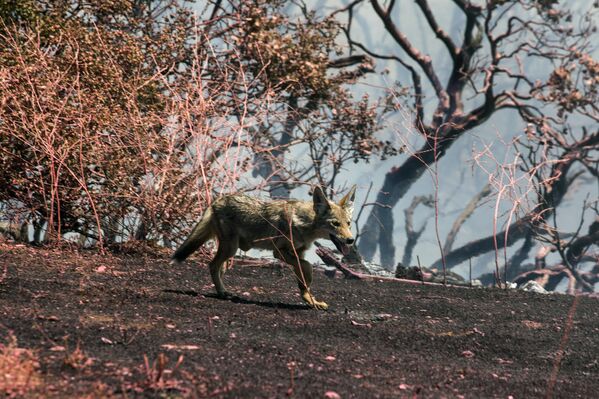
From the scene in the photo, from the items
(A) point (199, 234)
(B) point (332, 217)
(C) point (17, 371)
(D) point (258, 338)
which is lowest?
(C) point (17, 371)

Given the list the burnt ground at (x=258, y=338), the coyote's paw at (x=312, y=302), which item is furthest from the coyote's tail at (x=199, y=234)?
the coyote's paw at (x=312, y=302)

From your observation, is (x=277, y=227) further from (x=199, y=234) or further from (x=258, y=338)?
(x=258, y=338)

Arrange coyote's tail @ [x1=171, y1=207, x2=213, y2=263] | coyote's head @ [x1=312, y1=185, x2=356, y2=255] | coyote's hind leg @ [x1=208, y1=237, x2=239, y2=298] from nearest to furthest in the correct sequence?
1. coyote's head @ [x1=312, y1=185, x2=356, y2=255]
2. coyote's hind leg @ [x1=208, y1=237, x2=239, y2=298]
3. coyote's tail @ [x1=171, y1=207, x2=213, y2=263]

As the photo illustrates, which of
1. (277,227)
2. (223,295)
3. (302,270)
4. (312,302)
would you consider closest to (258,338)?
A: (302,270)

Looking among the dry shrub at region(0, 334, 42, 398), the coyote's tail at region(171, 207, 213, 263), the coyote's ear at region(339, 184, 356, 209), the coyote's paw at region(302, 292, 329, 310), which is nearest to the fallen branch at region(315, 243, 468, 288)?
the coyote's paw at region(302, 292, 329, 310)

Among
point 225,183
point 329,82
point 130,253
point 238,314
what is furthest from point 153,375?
point 329,82

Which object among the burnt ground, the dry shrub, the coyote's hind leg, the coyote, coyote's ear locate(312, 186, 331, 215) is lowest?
the dry shrub

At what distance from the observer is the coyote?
7371mm

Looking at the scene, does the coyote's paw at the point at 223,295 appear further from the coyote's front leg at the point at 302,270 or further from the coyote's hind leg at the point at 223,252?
the coyote's front leg at the point at 302,270

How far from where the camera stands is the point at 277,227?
7559mm

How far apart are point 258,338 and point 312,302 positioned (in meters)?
1.71

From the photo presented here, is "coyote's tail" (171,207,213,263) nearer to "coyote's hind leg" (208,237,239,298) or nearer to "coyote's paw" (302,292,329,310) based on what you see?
"coyote's hind leg" (208,237,239,298)

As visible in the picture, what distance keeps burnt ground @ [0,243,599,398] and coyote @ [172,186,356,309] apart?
15.5 inches

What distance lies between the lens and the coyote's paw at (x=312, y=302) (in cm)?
777
